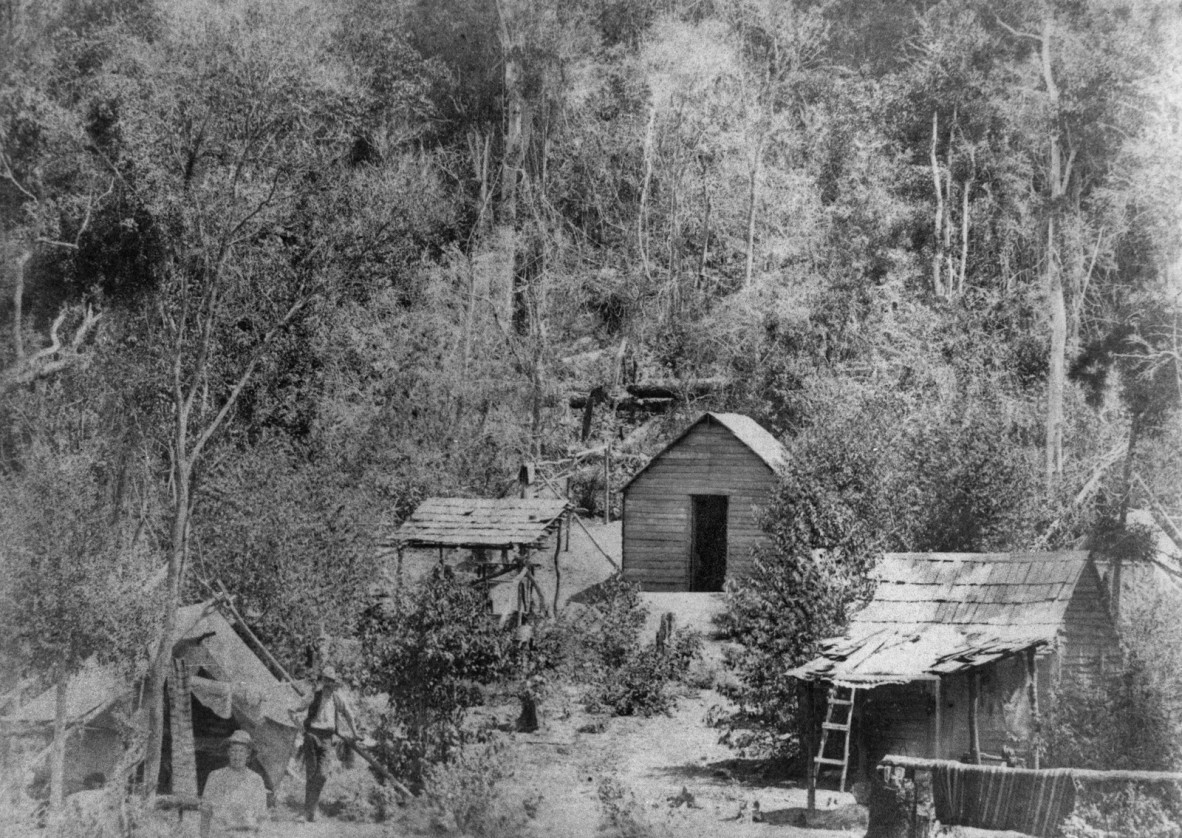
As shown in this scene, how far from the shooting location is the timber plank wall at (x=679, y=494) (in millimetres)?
22312

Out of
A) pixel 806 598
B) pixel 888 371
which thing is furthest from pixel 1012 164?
pixel 806 598

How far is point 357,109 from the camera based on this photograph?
21703mm

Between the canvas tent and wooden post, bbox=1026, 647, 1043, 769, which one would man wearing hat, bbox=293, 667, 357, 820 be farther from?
wooden post, bbox=1026, 647, 1043, 769

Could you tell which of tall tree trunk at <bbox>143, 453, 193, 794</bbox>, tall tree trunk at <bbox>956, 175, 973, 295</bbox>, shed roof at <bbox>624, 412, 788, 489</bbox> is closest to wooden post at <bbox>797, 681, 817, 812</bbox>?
tall tree trunk at <bbox>143, 453, 193, 794</bbox>

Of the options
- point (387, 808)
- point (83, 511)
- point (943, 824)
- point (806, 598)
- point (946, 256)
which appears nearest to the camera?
point (943, 824)

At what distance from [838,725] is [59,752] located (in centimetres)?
807

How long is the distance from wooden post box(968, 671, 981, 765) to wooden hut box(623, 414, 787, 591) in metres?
9.25

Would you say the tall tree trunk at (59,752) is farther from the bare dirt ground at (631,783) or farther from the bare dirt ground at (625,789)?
the bare dirt ground at (631,783)

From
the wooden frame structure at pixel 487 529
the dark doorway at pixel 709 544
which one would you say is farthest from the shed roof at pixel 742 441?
the wooden frame structure at pixel 487 529

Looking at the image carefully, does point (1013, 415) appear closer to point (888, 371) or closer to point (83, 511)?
point (888, 371)

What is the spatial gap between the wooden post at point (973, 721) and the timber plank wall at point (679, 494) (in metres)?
9.36

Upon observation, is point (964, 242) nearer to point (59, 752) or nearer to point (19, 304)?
point (19, 304)

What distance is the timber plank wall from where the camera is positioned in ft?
73.2

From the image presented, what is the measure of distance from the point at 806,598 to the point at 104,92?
39.6 ft
